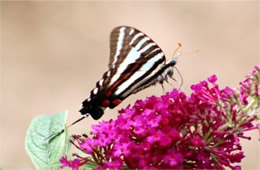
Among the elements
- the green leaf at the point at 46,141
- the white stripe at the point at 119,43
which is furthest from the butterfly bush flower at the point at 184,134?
the white stripe at the point at 119,43

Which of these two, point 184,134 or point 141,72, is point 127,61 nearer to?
point 141,72

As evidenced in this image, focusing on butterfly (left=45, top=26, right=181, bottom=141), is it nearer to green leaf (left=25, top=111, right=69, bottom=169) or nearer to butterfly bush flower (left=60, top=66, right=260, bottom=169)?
green leaf (left=25, top=111, right=69, bottom=169)

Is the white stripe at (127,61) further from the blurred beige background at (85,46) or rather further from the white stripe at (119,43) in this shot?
the blurred beige background at (85,46)

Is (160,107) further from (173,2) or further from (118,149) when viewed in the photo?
(173,2)

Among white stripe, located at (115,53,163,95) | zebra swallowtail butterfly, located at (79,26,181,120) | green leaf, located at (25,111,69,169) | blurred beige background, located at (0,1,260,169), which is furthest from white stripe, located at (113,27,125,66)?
blurred beige background, located at (0,1,260,169)

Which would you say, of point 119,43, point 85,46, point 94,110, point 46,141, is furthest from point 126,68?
point 85,46

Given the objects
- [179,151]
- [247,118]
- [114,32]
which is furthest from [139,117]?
[114,32]

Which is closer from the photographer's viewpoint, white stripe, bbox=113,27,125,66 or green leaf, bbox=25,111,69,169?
green leaf, bbox=25,111,69,169
